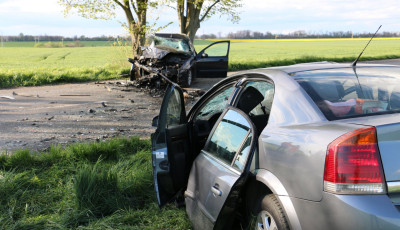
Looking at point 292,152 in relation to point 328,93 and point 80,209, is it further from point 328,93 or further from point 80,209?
point 80,209

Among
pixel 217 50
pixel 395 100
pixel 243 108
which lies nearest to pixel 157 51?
pixel 217 50

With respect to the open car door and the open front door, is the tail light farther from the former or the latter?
the open car door

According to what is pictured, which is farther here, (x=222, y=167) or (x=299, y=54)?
(x=299, y=54)

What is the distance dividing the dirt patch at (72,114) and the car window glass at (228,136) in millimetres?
3892

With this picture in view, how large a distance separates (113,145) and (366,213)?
4402mm

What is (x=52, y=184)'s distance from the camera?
15.1ft

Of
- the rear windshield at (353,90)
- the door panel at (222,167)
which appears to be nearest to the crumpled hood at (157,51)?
the door panel at (222,167)

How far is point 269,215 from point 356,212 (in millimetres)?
643

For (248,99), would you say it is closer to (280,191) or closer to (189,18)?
(280,191)

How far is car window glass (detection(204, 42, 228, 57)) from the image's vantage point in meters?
13.8

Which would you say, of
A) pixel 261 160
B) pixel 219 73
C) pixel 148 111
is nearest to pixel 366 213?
pixel 261 160

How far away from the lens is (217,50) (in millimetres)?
14141

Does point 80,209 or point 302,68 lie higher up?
point 302,68

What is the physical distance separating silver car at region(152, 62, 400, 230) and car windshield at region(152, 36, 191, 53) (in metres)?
11.0
